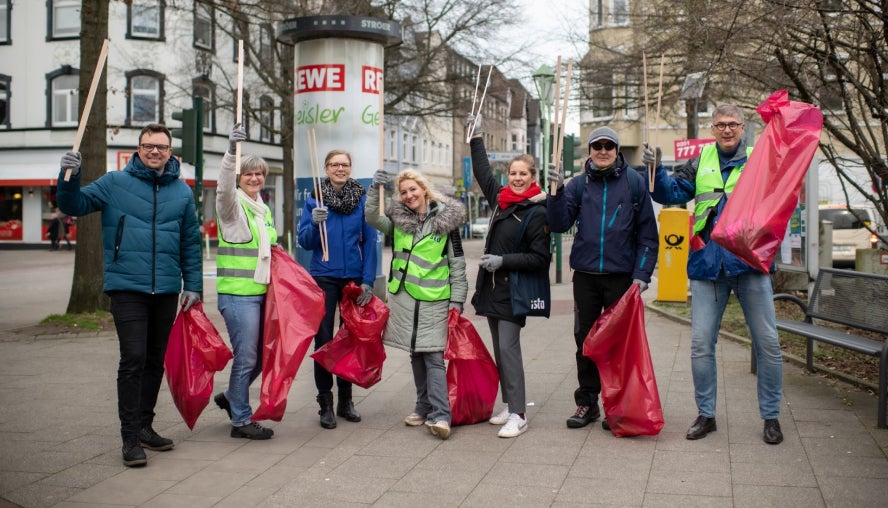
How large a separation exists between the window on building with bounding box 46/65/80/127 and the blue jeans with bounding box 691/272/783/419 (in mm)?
34543

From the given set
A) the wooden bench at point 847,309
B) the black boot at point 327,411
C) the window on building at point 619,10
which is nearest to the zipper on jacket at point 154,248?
the black boot at point 327,411

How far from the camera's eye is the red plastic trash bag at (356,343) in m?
6.07

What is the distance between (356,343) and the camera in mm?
6180

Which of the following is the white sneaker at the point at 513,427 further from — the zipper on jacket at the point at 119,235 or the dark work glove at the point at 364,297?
the zipper on jacket at the point at 119,235

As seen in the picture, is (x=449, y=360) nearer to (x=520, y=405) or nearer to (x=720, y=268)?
(x=520, y=405)

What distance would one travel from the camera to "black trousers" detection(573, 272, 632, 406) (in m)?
5.84

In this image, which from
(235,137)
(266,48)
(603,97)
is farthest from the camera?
(266,48)

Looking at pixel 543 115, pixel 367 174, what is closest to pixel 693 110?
pixel 543 115

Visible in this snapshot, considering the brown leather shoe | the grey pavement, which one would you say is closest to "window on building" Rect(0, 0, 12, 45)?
the grey pavement

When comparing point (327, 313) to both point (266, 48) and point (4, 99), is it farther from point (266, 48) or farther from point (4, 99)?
point (4, 99)

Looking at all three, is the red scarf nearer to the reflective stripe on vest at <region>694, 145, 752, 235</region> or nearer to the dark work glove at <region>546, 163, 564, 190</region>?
the dark work glove at <region>546, 163, 564, 190</region>

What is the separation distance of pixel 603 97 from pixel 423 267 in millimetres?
15110

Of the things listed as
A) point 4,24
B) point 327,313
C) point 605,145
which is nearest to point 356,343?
point 327,313

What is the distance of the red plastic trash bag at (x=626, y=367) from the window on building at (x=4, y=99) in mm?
35932
